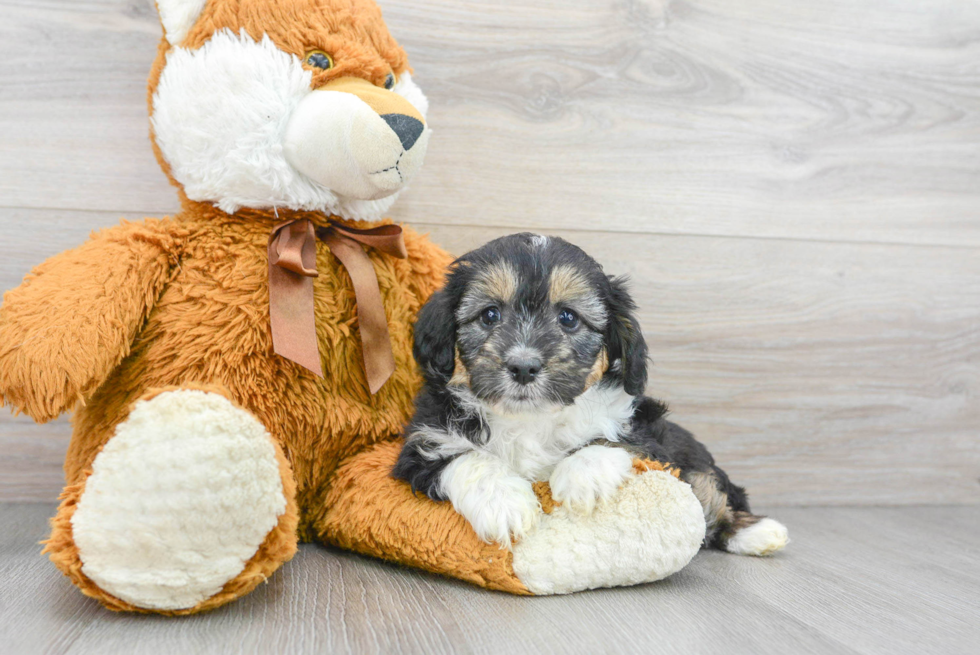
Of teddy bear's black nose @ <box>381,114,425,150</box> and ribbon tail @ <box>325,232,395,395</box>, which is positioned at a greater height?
teddy bear's black nose @ <box>381,114,425,150</box>

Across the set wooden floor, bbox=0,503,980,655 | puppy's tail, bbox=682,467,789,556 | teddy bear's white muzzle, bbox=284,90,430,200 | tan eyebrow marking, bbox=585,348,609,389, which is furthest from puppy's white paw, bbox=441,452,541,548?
teddy bear's white muzzle, bbox=284,90,430,200

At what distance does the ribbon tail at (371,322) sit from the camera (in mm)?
1668

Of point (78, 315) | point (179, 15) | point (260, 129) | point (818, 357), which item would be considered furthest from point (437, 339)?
point (818, 357)

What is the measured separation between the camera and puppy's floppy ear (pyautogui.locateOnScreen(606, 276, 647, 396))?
1.59 metres

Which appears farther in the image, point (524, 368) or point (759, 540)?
point (759, 540)

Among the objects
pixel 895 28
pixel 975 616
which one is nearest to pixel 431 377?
pixel 975 616

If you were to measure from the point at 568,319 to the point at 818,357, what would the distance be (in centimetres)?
128

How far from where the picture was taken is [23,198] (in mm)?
2039

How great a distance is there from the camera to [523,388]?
1.43 metres

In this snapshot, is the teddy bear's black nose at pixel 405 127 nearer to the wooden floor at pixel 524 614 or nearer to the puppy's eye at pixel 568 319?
the puppy's eye at pixel 568 319

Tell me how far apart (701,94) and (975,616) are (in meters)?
1.61

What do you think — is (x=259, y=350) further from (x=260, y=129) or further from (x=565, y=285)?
(x=565, y=285)

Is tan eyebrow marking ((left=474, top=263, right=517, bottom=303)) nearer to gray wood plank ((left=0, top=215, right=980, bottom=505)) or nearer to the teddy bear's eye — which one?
the teddy bear's eye

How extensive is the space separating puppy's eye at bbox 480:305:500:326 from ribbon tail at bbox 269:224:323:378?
36cm
